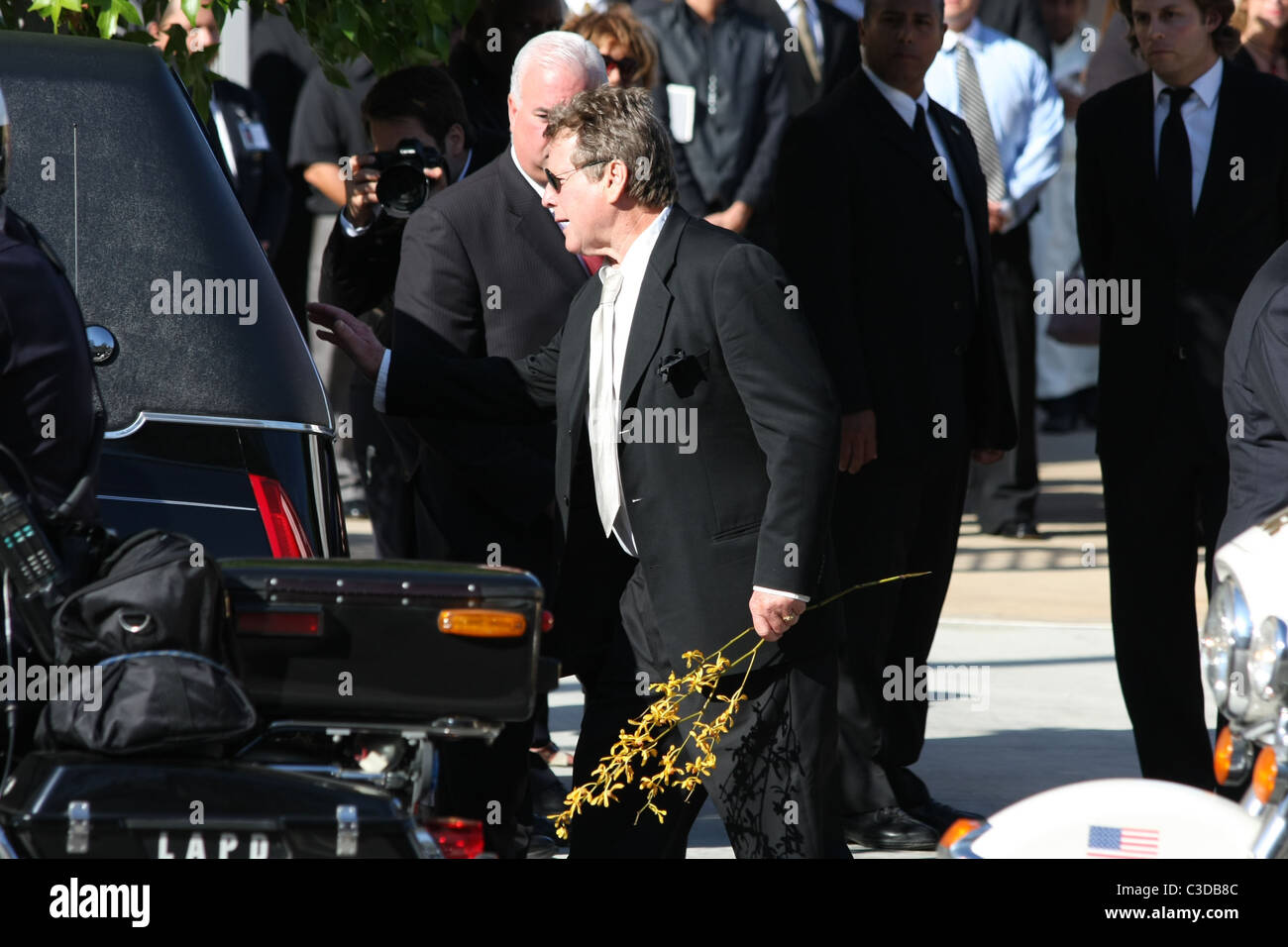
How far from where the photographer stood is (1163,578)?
591cm

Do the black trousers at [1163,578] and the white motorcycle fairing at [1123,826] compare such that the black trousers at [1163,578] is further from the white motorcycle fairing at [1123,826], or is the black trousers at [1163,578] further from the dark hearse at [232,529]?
the white motorcycle fairing at [1123,826]

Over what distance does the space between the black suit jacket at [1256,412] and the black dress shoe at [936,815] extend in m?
1.53

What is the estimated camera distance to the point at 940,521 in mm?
6027

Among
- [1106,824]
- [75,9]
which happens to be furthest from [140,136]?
[1106,824]

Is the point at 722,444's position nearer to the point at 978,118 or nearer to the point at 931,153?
the point at 931,153

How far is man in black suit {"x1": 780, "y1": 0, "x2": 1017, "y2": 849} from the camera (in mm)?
5734

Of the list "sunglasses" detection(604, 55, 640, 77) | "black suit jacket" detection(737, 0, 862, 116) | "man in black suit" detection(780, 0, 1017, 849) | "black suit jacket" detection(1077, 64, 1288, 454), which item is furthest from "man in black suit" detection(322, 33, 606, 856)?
"black suit jacket" detection(737, 0, 862, 116)

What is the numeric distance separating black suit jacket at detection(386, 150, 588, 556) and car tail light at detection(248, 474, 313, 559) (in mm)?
1130

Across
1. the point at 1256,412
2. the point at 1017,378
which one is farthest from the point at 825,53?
the point at 1256,412

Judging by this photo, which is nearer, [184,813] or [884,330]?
[184,813]

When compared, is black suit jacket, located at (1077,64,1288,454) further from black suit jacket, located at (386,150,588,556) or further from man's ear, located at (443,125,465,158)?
man's ear, located at (443,125,465,158)

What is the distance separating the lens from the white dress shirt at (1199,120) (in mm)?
5840

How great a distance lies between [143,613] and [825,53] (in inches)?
280
